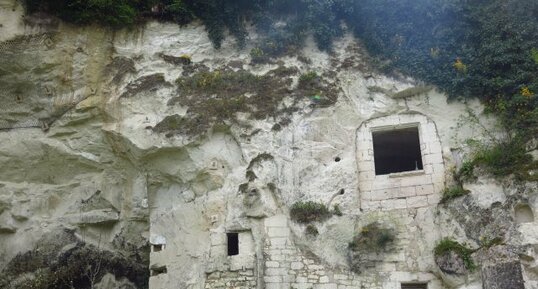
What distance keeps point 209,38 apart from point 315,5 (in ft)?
8.93

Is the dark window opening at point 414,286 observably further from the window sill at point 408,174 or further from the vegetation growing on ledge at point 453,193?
the window sill at point 408,174

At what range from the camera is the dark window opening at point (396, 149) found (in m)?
13.9

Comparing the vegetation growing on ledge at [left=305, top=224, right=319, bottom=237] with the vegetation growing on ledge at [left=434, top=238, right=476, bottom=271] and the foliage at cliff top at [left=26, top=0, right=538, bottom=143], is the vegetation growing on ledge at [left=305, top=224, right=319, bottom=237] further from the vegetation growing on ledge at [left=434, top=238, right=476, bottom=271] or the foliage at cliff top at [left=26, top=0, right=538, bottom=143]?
the foliage at cliff top at [left=26, top=0, right=538, bottom=143]

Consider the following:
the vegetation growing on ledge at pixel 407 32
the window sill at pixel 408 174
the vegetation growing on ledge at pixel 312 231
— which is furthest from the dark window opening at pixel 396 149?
the vegetation growing on ledge at pixel 312 231

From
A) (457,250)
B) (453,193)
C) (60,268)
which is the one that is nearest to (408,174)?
(453,193)

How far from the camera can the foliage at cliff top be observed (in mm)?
13078

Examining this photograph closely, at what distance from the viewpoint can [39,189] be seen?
47.3ft

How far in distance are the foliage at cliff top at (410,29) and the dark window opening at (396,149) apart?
141 centimetres

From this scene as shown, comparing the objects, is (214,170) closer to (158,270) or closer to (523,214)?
(158,270)

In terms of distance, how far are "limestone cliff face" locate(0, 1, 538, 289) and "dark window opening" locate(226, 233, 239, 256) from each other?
0.07 m

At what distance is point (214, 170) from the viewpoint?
520 inches

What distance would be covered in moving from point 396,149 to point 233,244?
4.99m

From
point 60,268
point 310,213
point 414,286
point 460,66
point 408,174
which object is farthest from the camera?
point 60,268

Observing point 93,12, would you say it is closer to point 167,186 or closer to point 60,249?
point 167,186
